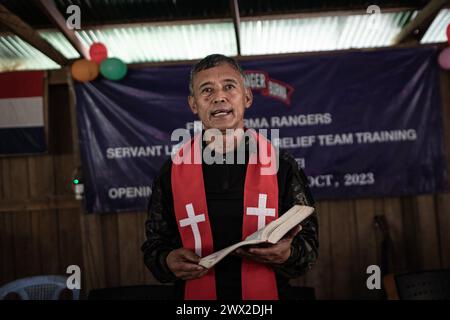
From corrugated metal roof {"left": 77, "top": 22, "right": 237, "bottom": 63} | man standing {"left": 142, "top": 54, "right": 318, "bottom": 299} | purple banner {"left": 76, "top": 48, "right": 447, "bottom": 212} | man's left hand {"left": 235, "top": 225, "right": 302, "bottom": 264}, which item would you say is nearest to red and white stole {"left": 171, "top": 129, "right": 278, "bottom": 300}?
man standing {"left": 142, "top": 54, "right": 318, "bottom": 299}

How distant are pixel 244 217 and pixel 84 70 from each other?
2.47 metres

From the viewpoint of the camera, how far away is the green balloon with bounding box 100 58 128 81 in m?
3.01

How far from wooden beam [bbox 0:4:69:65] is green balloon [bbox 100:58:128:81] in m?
0.38

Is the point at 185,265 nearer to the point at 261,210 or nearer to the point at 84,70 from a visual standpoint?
the point at 261,210

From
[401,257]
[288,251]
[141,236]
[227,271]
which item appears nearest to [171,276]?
[227,271]

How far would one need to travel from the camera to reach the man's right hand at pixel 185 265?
0.87 m

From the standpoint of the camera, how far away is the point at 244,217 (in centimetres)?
98

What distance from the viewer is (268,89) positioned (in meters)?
3.17

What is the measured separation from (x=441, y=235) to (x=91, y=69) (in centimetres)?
316

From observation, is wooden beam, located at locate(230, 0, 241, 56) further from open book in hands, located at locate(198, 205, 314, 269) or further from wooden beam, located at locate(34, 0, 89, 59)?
open book in hands, located at locate(198, 205, 314, 269)

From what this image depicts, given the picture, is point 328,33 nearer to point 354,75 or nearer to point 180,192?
point 354,75

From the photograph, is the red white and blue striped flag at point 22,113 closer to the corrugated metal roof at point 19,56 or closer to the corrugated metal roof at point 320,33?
the corrugated metal roof at point 19,56

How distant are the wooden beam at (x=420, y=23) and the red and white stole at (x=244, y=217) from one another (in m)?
2.34

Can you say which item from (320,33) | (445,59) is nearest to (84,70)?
(320,33)
